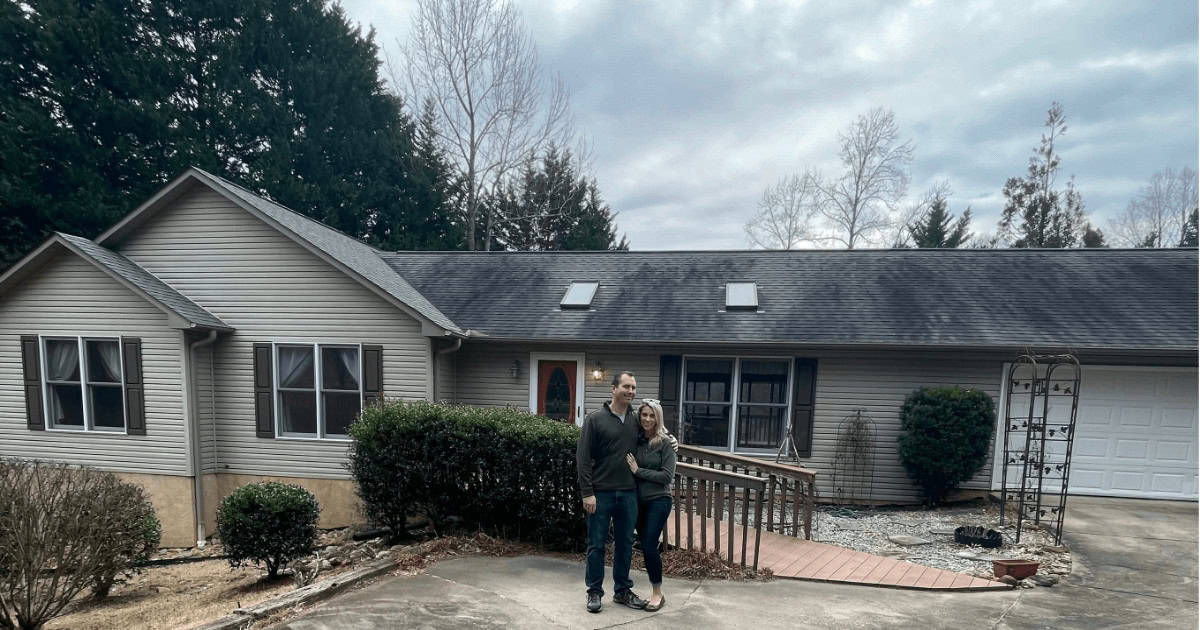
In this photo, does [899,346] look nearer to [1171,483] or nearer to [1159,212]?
[1171,483]

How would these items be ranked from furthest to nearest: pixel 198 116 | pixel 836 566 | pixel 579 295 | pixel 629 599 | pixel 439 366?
pixel 198 116
pixel 579 295
pixel 439 366
pixel 836 566
pixel 629 599

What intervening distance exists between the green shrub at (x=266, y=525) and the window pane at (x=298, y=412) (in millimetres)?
2893

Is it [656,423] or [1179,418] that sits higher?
[656,423]

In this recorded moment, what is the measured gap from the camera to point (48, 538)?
416 centimetres

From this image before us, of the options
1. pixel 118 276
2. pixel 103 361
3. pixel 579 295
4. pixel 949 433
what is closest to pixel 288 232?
pixel 118 276

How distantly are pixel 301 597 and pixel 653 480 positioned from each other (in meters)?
2.72

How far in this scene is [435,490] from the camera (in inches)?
203

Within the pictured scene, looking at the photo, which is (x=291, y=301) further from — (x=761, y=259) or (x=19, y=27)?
(x=19, y=27)

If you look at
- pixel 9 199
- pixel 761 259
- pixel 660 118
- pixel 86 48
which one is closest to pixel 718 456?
pixel 761 259

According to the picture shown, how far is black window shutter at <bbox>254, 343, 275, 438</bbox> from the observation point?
7.91 meters

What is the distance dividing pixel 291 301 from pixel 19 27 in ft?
47.0

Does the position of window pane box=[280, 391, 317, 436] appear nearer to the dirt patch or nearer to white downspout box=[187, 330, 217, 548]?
white downspout box=[187, 330, 217, 548]

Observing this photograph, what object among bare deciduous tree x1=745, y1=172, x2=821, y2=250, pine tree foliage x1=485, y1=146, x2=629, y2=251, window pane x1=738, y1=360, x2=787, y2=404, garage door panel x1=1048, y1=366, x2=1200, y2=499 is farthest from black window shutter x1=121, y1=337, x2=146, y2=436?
bare deciduous tree x1=745, y1=172, x2=821, y2=250

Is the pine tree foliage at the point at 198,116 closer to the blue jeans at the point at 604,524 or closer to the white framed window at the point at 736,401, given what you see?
the white framed window at the point at 736,401
